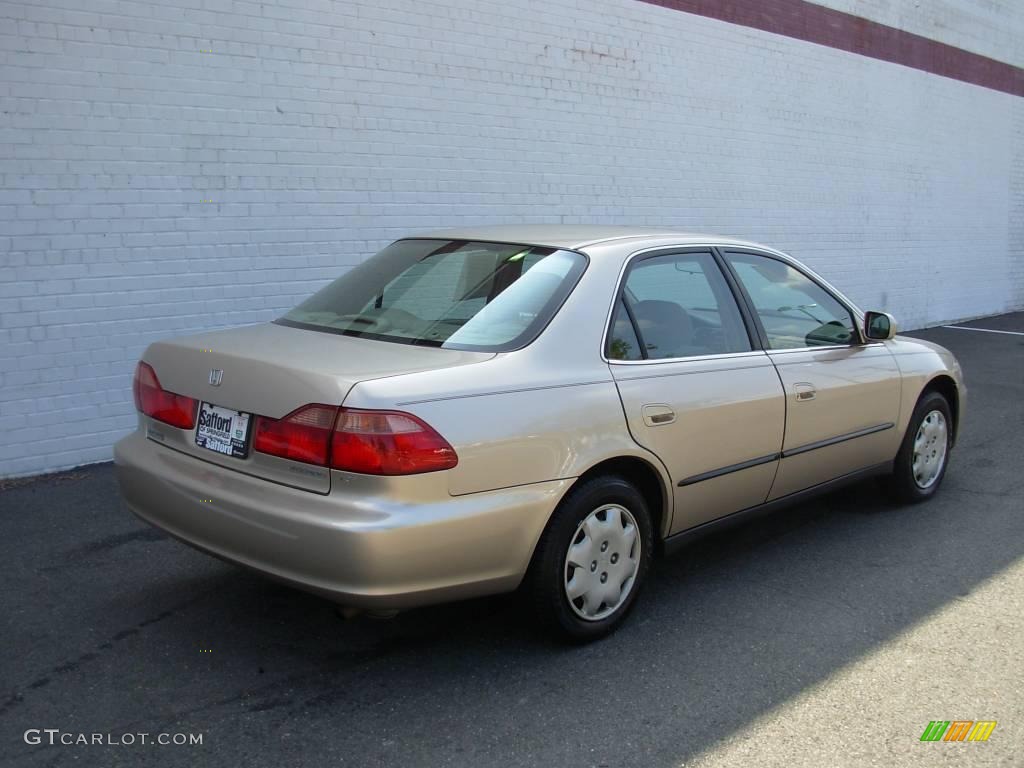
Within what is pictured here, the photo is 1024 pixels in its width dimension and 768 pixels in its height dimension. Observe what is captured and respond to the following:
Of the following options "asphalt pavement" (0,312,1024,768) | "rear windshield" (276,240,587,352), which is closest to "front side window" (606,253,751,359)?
"rear windshield" (276,240,587,352)

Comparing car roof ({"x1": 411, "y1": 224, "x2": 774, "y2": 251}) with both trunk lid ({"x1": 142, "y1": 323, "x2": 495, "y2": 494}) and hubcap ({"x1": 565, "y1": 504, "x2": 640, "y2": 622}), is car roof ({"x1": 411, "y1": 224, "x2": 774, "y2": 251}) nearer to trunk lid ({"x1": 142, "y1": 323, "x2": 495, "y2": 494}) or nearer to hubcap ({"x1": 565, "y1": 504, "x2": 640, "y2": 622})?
trunk lid ({"x1": 142, "y1": 323, "x2": 495, "y2": 494})

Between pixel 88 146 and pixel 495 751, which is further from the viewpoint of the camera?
pixel 88 146

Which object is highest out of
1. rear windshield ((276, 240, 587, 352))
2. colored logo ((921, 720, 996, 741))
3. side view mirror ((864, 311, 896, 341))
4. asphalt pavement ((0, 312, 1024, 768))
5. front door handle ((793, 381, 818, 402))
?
rear windshield ((276, 240, 587, 352))

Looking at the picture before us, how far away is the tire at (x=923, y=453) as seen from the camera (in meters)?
5.55

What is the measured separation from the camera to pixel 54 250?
20.3 ft

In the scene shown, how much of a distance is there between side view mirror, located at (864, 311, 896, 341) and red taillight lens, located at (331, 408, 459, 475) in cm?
299

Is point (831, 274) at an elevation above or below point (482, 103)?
below

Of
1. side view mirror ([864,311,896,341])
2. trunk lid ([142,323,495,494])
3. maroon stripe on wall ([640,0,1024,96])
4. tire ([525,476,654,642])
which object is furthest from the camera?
maroon stripe on wall ([640,0,1024,96])

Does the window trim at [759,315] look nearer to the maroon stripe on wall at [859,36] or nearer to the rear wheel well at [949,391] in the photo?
the rear wheel well at [949,391]

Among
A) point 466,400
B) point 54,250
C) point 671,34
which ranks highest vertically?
point 671,34

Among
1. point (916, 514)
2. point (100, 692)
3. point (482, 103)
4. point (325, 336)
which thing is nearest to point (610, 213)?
point (482, 103)

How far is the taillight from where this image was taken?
313 centimetres

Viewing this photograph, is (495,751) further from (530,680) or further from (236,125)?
(236,125)

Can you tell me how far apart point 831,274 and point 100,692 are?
38.2ft
